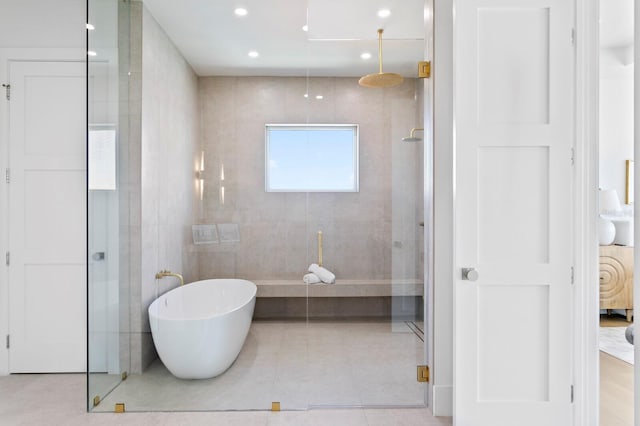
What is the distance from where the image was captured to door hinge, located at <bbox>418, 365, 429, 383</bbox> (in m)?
2.36

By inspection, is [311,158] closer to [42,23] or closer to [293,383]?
[293,383]

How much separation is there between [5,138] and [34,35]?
2.68 ft

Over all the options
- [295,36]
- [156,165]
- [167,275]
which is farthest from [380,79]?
[167,275]

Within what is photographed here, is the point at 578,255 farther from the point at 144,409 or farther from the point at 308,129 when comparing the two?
the point at 144,409

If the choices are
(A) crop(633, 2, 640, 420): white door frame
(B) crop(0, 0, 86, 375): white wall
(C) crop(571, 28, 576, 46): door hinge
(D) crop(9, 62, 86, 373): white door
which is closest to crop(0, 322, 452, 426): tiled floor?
(D) crop(9, 62, 86, 373): white door

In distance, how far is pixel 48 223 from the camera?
2861mm

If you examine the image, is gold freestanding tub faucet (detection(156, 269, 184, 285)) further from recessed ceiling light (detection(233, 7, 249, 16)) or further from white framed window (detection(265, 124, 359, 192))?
recessed ceiling light (detection(233, 7, 249, 16))

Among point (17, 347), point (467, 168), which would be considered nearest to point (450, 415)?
point (467, 168)

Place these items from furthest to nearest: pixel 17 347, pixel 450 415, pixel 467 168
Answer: pixel 17 347 → pixel 450 415 → pixel 467 168

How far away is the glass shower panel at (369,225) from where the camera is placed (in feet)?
7.91

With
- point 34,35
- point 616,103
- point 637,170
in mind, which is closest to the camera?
point 637,170

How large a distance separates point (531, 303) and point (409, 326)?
76cm

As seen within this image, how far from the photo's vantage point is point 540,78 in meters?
1.97

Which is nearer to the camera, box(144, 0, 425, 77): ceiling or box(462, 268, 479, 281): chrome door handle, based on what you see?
box(462, 268, 479, 281): chrome door handle
